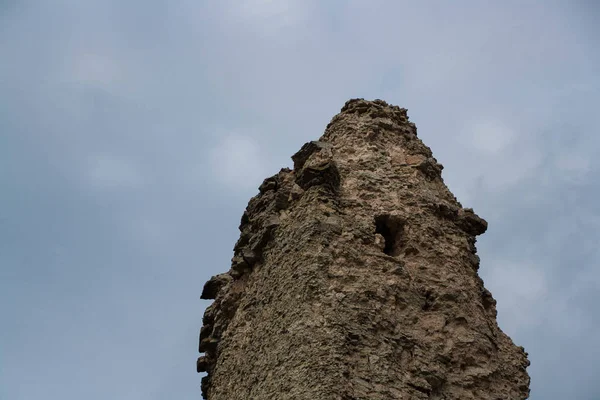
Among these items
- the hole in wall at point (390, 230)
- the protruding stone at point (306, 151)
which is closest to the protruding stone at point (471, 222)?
the hole in wall at point (390, 230)

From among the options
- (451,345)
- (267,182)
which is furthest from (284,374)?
(267,182)

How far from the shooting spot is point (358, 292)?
7.39 meters

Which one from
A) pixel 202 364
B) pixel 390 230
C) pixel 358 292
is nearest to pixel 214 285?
pixel 202 364

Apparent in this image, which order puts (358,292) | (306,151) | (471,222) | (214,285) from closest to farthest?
(358,292) < (471,222) < (306,151) < (214,285)

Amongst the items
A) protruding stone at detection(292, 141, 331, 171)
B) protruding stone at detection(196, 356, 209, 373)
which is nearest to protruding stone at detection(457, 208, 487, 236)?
protruding stone at detection(292, 141, 331, 171)

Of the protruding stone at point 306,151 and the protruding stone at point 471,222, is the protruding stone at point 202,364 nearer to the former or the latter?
the protruding stone at point 306,151

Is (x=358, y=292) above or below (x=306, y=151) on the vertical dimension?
below

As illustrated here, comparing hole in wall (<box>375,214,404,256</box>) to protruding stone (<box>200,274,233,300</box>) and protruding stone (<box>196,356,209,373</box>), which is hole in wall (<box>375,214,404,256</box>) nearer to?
protruding stone (<box>200,274,233,300</box>)

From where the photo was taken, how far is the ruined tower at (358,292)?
6.88 m

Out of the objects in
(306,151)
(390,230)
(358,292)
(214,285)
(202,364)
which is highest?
(306,151)

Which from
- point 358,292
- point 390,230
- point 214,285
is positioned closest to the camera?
point 358,292

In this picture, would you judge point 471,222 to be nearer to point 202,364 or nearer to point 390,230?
point 390,230

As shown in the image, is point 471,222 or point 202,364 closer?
point 471,222

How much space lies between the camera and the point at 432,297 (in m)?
7.91
